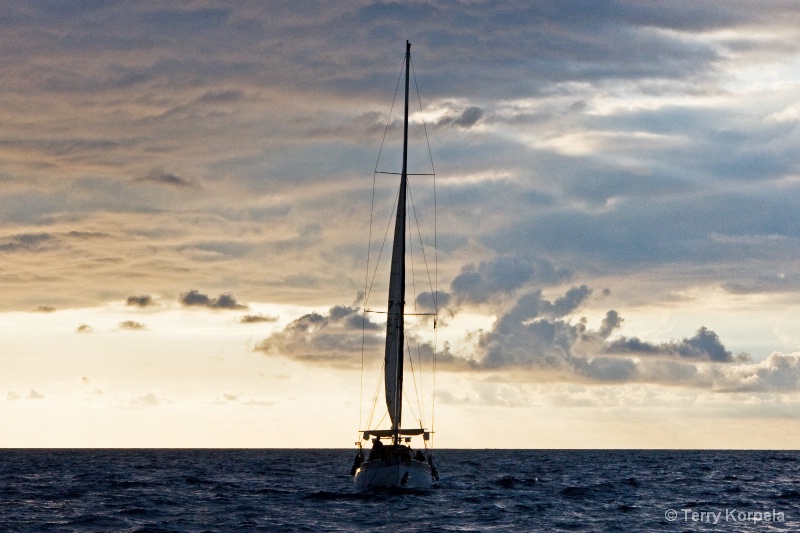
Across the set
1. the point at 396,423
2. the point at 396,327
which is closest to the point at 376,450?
the point at 396,423

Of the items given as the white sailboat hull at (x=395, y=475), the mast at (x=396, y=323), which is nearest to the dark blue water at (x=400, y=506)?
the white sailboat hull at (x=395, y=475)

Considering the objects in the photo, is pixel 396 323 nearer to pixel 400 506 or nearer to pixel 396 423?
pixel 396 423

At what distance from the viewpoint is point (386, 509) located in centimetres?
6494

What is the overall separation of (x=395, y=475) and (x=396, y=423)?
3.30 meters

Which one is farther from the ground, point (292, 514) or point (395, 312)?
point (395, 312)

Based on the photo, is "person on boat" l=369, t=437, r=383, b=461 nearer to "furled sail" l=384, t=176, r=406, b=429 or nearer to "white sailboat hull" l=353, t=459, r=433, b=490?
"white sailboat hull" l=353, t=459, r=433, b=490

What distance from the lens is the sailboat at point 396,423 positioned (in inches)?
2709

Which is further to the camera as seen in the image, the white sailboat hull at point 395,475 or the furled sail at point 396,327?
the furled sail at point 396,327

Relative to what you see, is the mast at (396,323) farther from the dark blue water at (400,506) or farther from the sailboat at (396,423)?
the dark blue water at (400,506)

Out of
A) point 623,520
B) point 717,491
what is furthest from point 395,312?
point 717,491

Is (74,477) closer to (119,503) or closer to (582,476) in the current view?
(119,503)

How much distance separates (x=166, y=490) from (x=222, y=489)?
4.53 m

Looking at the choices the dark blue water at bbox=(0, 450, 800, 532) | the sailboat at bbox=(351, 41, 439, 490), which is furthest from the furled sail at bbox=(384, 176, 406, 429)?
the dark blue water at bbox=(0, 450, 800, 532)

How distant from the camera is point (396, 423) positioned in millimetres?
70000
